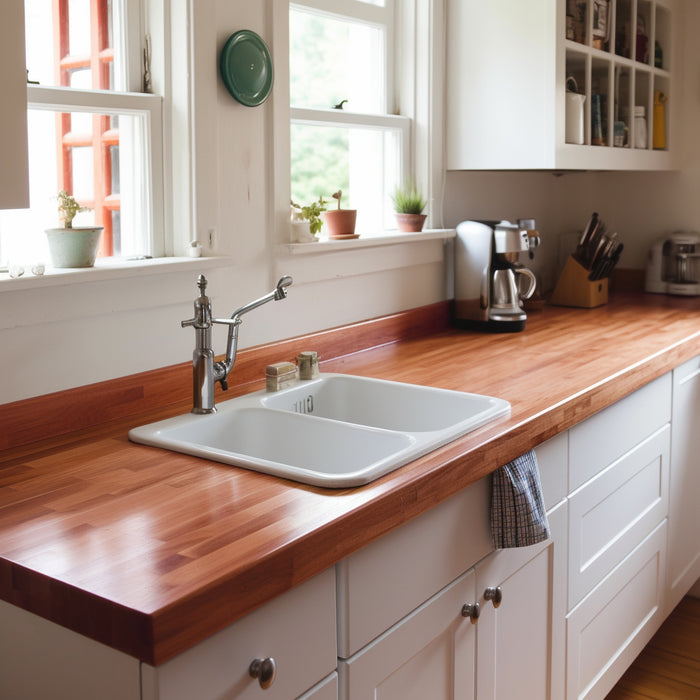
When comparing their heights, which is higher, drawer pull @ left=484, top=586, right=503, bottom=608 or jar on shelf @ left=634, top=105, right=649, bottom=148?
jar on shelf @ left=634, top=105, right=649, bottom=148

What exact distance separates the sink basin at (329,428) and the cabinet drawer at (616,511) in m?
0.41

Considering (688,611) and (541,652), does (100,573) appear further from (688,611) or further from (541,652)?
(688,611)

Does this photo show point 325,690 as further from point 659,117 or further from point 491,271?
point 659,117

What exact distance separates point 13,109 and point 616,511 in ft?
5.82

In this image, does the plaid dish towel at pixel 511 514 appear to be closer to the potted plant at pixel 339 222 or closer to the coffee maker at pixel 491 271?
the potted plant at pixel 339 222

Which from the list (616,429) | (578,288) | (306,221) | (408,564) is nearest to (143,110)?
(306,221)

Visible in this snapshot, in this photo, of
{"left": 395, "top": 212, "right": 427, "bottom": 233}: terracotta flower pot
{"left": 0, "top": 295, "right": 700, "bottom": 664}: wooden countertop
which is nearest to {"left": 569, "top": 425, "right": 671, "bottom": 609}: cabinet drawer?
{"left": 0, "top": 295, "right": 700, "bottom": 664}: wooden countertop

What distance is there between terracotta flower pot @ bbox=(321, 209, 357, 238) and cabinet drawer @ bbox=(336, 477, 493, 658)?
3.37 feet

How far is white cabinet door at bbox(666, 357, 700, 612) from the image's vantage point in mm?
2791

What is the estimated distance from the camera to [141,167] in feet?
6.68

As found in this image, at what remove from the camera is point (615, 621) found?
2.44 meters

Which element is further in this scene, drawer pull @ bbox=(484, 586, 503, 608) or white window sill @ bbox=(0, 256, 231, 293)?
drawer pull @ bbox=(484, 586, 503, 608)

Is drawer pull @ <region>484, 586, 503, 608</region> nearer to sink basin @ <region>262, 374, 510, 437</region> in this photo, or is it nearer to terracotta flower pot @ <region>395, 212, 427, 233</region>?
sink basin @ <region>262, 374, 510, 437</region>

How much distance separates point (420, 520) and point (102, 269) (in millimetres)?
797
